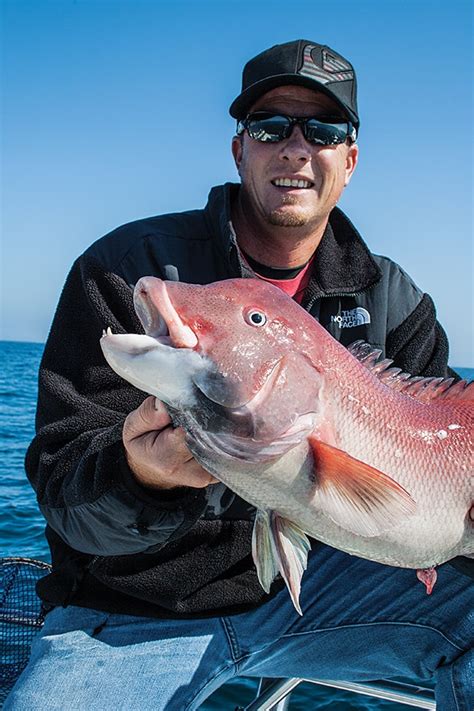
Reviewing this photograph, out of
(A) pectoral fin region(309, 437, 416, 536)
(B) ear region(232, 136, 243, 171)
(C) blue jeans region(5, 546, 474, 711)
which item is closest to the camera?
(A) pectoral fin region(309, 437, 416, 536)

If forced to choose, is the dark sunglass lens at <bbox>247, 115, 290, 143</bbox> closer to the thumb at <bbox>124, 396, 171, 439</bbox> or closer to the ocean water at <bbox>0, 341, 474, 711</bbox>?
the ocean water at <bbox>0, 341, 474, 711</bbox>

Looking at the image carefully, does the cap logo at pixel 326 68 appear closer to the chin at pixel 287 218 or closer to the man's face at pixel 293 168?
the man's face at pixel 293 168

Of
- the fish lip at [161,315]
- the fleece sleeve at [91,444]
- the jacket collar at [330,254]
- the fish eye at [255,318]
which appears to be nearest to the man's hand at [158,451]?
the fleece sleeve at [91,444]

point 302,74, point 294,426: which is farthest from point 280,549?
point 302,74

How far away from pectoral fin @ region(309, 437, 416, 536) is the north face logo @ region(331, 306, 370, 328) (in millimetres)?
1521

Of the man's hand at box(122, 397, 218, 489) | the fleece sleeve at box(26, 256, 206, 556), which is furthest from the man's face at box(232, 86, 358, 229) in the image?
the man's hand at box(122, 397, 218, 489)

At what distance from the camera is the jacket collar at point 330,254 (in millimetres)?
3912

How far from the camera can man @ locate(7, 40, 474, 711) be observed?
3.31m

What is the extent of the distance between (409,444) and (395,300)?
158cm

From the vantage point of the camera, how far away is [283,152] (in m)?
4.04

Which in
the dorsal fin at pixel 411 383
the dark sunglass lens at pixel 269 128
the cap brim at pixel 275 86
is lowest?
the dorsal fin at pixel 411 383

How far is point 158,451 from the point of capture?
2660 millimetres

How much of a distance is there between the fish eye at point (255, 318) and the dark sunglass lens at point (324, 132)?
185cm

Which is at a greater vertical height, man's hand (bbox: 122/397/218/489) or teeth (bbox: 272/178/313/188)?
teeth (bbox: 272/178/313/188)
